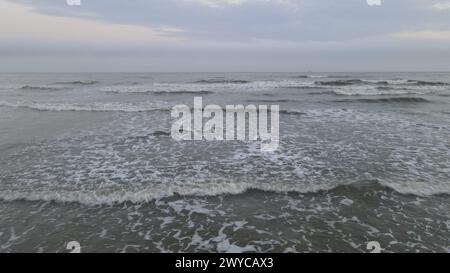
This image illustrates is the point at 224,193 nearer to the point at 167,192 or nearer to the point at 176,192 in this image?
the point at 176,192

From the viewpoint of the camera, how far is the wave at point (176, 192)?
22.7ft

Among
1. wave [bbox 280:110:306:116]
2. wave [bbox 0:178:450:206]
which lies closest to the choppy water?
wave [bbox 0:178:450:206]

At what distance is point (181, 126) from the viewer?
15445mm

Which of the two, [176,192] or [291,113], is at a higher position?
[291,113]

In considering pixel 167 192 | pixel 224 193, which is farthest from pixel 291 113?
pixel 167 192

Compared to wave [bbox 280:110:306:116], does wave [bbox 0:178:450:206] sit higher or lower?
lower

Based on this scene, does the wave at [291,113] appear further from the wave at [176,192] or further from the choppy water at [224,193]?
the wave at [176,192]

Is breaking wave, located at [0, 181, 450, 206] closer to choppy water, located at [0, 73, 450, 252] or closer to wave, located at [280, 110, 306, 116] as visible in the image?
choppy water, located at [0, 73, 450, 252]

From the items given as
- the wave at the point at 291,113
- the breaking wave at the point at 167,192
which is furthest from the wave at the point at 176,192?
the wave at the point at 291,113

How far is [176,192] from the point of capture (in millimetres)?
7340

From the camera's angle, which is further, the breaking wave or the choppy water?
the breaking wave

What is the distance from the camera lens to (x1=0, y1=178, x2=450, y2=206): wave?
22.7 feet

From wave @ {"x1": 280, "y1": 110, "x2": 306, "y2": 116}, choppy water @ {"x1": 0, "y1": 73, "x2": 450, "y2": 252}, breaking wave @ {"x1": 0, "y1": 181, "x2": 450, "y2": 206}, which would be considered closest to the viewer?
choppy water @ {"x1": 0, "y1": 73, "x2": 450, "y2": 252}
